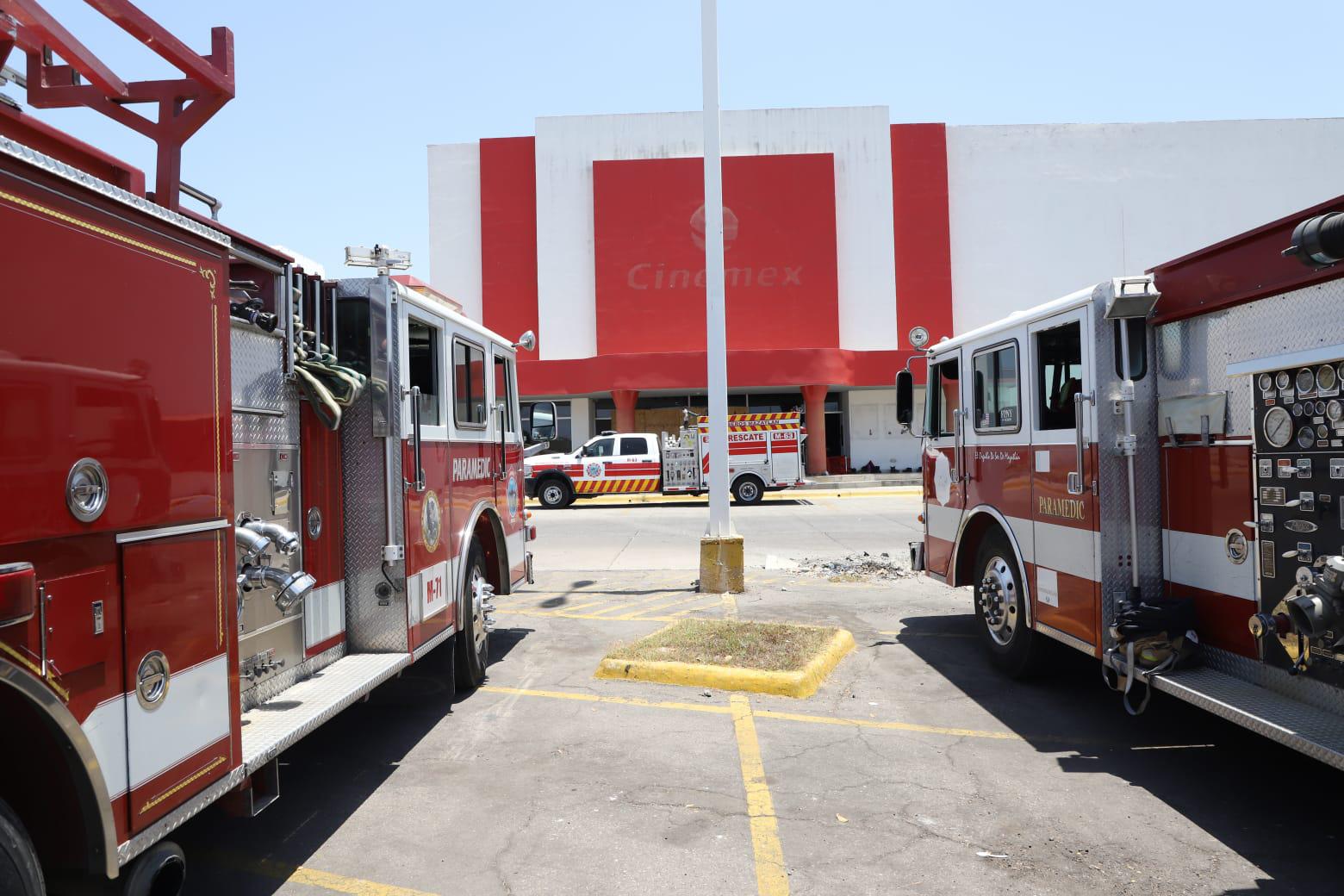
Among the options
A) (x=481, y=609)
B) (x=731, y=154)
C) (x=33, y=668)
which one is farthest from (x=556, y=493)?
(x=33, y=668)

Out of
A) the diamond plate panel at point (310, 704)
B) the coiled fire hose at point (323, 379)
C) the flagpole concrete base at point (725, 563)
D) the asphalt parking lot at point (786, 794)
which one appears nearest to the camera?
the diamond plate panel at point (310, 704)

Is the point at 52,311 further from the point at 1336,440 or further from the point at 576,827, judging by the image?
the point at 1336,440

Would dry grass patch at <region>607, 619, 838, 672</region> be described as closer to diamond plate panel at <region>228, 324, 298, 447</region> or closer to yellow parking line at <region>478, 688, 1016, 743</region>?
yellow parking line at <region>478, 688, 1016, 743</region>

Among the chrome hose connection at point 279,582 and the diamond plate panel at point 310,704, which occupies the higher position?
the chrome hose connection at point 279,582

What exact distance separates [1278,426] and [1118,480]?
988 mm

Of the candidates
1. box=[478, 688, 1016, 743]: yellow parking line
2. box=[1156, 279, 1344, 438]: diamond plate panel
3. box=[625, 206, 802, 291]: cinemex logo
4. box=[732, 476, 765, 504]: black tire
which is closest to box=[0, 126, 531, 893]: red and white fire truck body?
box=[478, 688, 1016, 743]: yellow parking line

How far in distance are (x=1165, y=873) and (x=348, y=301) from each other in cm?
476

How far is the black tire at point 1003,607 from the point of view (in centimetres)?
639

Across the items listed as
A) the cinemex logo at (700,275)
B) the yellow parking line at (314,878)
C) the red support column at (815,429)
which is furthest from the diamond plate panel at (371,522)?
the cinemex logo at (700,275)

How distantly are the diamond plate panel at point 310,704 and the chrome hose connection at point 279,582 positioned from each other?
485 mm

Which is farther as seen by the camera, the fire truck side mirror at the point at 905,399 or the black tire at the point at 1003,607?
the fire truck side mirror at the point at 905,399

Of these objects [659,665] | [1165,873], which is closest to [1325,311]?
[1165,873]

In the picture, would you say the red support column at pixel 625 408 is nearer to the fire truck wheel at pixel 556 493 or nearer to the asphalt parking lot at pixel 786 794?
the fire truck wheel at pixel 556 493

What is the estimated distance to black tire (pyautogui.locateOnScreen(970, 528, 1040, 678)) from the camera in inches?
252
